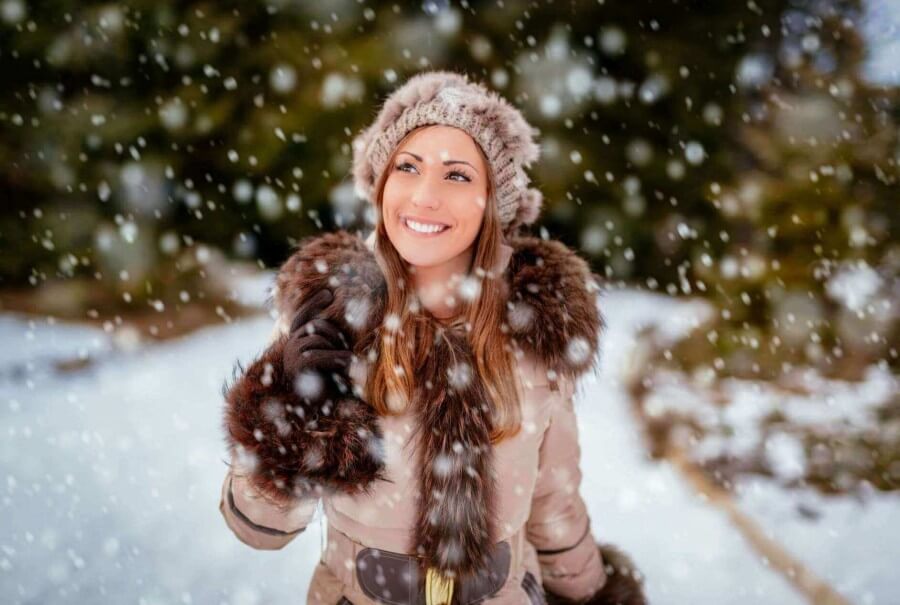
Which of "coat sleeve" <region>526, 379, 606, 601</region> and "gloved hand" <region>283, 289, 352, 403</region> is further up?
"gloved hand" <region>283, 289, 352, 403</region>

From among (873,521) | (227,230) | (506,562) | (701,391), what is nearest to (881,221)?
(701,391)

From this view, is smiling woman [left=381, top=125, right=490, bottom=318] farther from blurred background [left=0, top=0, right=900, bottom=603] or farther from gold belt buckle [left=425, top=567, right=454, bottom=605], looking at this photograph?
blurred background [left=0, top=0, right=900, bottom=603]

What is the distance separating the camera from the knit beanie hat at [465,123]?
5.63 ft

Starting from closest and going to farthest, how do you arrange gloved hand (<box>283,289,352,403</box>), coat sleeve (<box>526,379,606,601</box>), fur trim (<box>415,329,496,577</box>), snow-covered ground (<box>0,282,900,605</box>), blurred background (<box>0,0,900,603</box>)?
1. gloved hand (<box>283,289,352,403</box>)
2. fur trim (<box>415,329,496,577</box>)
3. coat sleeve (<box>526,379,606,601</box>)
4. snow-covered ground (<box>0,282,900,605</box>)
5. blurred background (<box>0,0,900,603</box>)

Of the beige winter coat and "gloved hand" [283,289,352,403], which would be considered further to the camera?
the beige winter coat

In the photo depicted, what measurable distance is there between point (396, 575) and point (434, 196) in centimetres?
112

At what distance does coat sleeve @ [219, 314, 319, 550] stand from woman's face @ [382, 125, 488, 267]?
0.48 meters

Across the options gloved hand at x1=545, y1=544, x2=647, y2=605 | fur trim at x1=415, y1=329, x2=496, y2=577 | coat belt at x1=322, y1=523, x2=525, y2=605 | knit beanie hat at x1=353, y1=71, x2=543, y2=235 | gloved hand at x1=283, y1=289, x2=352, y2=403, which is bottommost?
gloved hand at x1=545, y1=544, x2=647, y2=605

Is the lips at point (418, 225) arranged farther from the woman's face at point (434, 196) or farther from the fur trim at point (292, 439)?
the fur trim at point (292, 439)

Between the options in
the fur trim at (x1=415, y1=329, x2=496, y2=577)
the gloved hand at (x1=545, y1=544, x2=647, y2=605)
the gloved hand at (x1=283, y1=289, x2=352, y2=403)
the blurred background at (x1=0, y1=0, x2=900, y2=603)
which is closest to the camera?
the gloved hand at (x1=283, y1=289, x2=352, y2=403)

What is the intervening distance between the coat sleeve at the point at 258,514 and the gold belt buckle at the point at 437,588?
0.39m

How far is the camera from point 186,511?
3.07 metres

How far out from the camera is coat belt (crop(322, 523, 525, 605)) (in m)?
1.69

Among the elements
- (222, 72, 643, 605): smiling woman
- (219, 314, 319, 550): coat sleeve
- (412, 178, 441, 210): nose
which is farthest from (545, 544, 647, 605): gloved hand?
(412, 178, 441, 210): nose
